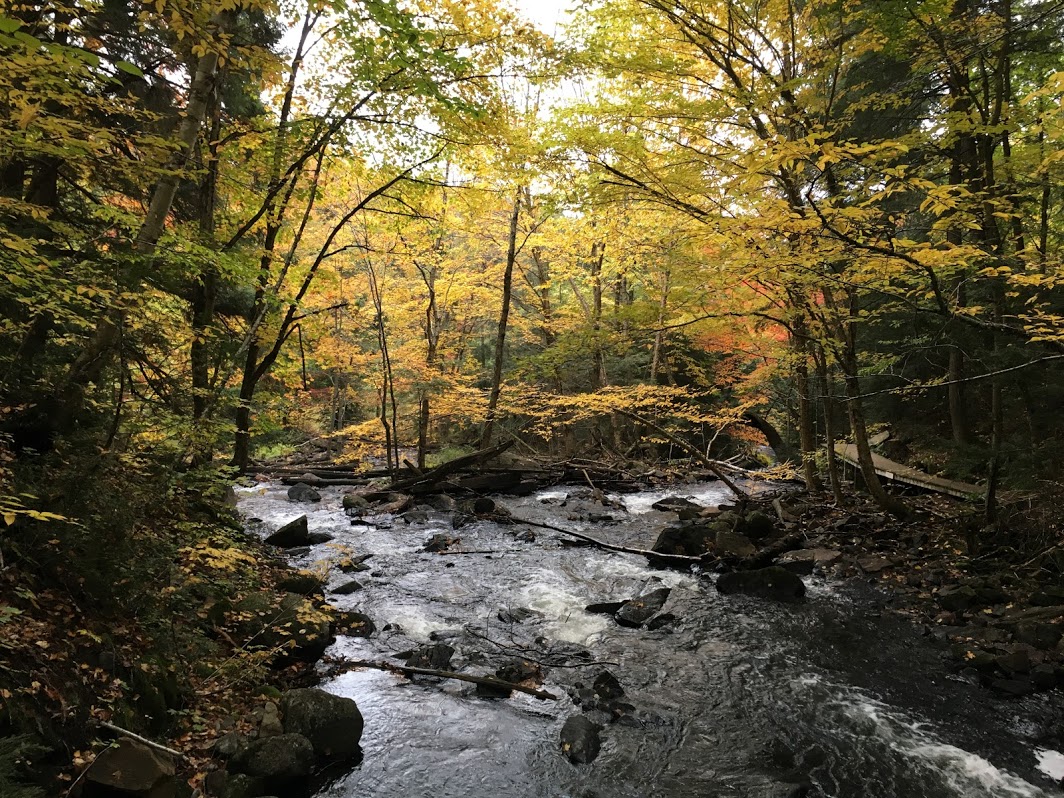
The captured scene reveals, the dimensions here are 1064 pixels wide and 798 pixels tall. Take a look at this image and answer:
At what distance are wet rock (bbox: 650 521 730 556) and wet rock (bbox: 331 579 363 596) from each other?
17.9 feet

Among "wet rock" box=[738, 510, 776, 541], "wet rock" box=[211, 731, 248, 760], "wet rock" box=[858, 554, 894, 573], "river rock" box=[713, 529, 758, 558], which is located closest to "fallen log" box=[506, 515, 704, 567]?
"river rock" box=[713, 529, 758, 558]

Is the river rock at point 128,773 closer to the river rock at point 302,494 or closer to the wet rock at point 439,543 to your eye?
the wet rock at point 439,543

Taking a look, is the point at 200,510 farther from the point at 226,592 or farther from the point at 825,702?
the point at 825,702

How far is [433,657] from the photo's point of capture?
21.1ft

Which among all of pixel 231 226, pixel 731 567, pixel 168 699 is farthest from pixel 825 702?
pixel 231 226

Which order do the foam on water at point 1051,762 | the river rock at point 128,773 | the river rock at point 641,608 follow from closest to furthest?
the river rock at point 128,773 → the foam on water at point 1051,762 → the river rock at point 641,608

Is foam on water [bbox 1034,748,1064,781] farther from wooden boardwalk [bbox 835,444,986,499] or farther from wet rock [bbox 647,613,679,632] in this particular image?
wooden boardwalk [bbox 835,444,986,499]

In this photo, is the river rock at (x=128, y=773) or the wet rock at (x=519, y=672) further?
the wet rock at (x=519, y=672)

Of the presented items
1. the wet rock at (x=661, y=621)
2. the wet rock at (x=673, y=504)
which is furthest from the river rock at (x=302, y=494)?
the wet rock at (x=661, y=621)

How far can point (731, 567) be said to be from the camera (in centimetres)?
938

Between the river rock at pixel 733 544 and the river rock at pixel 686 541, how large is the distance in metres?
0.28

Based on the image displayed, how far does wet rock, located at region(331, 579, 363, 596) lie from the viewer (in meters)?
8.41

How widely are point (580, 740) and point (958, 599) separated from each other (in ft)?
19.4

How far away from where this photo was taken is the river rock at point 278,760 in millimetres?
4062
